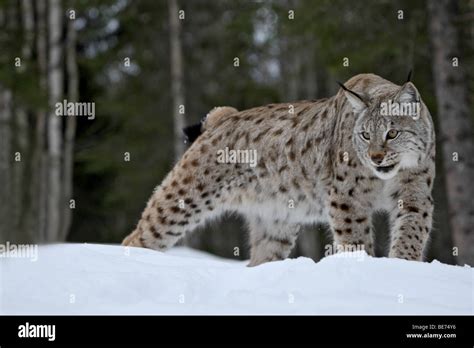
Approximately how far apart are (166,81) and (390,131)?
15.8m

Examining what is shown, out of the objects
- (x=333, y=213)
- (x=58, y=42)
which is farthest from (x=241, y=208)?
(x=58, y=42)

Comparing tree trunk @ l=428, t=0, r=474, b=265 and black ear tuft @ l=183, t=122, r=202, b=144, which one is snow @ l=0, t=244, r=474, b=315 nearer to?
black ear tuft @ l=183, t=122, r=202, b=144

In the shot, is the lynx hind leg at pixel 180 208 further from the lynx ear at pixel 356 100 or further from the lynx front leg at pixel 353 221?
the lynx ear at pixel 356 100

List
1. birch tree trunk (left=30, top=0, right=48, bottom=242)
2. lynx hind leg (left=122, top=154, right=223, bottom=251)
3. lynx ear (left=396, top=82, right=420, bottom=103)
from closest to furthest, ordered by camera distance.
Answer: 1. lynx ear (left=396, top=82, right=420, bottom=103)
2. lynx hind leg (left=122, top=154, right=223, bottom=251)
3. birch tree trunk (left=30, top=0, right=48, bottom=242)

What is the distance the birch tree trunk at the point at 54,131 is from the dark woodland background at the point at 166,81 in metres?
0.03

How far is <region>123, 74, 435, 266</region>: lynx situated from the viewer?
283 inches

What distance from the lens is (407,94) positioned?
23.3ft

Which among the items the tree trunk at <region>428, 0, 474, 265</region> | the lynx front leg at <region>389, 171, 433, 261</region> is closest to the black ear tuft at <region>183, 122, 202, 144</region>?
the lynx front leg at <region>389, 171, 433, 261</region>

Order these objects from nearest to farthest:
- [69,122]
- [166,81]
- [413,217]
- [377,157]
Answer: [377,157] → [413,217] → [69,122] → [166,81]

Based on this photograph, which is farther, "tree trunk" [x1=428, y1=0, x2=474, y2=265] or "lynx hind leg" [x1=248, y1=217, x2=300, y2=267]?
"tree trunk" [x1=428, y1=0, x2=474, y2=265]

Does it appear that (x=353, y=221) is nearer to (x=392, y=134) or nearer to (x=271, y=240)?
(x=392, y=134)

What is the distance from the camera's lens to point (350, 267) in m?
5.76

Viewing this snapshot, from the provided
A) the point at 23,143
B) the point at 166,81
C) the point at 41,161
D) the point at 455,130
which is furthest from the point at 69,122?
the point at 455,130
